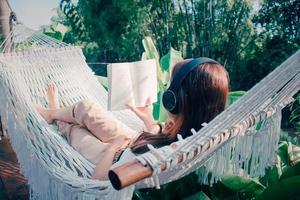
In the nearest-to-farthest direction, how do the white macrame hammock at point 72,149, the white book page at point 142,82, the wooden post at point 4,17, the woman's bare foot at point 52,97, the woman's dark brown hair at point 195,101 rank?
the white macrame hammock at point 72,149 → the woman's dark brown hair at point 195,101 → the white book page at point 142,82 → the woman's bare foot at point 52,97 → the wooden post at point 4,17

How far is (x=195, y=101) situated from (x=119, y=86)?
0.60m

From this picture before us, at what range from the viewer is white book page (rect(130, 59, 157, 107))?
165 centimetres

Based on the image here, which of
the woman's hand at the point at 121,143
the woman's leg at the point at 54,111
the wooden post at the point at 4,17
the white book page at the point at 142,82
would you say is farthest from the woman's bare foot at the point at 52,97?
the wooden post at the point at 4,17

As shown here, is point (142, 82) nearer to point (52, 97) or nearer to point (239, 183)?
point (52, 97)

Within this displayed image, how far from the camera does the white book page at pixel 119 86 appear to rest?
1.57 metres

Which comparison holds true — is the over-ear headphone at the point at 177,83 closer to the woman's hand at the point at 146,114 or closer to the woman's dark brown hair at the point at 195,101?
the woman's dark brown hair at the point at 195,101

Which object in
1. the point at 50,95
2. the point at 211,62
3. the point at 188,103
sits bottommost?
the point at 50,95

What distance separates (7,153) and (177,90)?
5.24 feet

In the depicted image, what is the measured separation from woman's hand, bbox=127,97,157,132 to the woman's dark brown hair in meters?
0.43

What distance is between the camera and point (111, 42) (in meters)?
5.89

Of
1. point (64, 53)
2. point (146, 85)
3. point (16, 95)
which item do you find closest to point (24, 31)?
point (64, 53)

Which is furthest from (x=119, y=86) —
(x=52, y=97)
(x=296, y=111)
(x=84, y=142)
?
(x=296, y=111)

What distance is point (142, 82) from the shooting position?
65.4 inches

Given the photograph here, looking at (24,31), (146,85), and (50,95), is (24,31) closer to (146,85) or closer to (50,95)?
(50,95)
